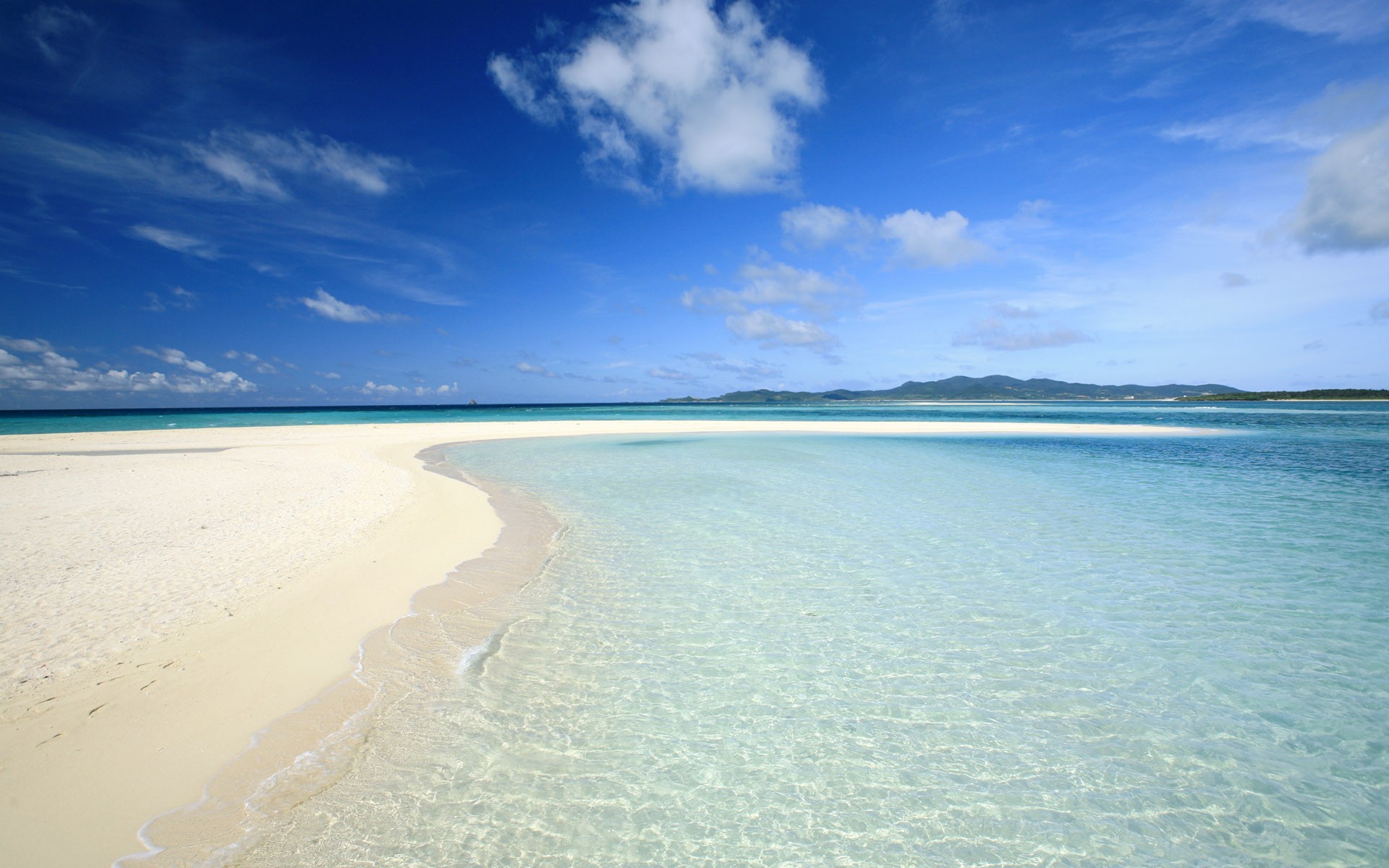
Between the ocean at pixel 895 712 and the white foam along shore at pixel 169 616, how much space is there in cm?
99

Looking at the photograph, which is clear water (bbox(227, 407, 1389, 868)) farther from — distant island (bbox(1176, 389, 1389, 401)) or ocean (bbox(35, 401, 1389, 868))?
distant island (bbox(1176, 389, 1389, 401))

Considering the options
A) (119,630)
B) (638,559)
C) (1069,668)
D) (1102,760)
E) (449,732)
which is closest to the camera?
(1102,760)

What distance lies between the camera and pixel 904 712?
4.64m

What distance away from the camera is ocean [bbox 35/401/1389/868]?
10.9 feet

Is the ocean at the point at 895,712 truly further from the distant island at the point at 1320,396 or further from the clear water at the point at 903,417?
the distant island at the point at 1320,396

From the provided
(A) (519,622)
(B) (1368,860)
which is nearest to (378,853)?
(A) (519,622)

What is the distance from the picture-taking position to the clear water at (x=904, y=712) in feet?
10.9

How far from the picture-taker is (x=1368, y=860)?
3174mm

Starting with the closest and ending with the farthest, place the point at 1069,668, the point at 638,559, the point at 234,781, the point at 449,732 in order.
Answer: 1. the point at 234,781
2. the point at 449,732
3. the point at 1069,668
4. the point at 638,559

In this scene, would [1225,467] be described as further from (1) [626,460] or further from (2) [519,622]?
(2) [519,622]

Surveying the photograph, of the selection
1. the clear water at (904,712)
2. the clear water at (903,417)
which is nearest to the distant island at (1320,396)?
the clear water at (903,417)

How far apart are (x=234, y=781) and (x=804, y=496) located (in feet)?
40.2

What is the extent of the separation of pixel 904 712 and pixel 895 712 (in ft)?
0.25

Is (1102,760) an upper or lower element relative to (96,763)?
lower
